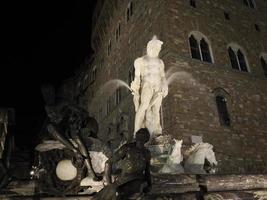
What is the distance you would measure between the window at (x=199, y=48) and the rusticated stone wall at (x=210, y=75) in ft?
0.92

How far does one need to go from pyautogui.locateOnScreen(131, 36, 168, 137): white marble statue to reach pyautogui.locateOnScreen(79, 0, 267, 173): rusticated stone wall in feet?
12.7

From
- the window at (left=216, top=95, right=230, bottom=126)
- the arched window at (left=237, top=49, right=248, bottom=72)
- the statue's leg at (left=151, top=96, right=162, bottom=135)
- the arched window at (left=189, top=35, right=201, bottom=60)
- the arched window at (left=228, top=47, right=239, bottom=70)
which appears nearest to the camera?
the statue's leg at (left=151, top=96, right=162, bottom=135)

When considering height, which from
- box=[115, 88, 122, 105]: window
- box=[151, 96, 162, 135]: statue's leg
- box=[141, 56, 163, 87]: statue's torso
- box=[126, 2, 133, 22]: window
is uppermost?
box=[126, 2, 133, 22]: window

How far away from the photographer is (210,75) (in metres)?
12.4

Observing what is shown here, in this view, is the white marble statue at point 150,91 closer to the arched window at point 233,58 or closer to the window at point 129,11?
the arched window at point 233,58

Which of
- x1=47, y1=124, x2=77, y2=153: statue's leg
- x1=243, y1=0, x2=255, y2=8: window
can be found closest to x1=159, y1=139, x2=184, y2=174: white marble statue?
x1=47, y1=124, x2=77, y2=153: statue's leg

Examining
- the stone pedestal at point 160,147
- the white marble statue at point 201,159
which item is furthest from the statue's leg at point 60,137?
the white marble statue at point 201,159

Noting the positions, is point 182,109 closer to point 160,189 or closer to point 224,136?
point 224,136

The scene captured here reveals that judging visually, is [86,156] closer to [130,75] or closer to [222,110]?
[222,110]

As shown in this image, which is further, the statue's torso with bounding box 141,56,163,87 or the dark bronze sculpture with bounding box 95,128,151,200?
the statue's torso with bounding box 141,56,163,87

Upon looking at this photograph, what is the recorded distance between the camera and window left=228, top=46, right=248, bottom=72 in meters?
13.7

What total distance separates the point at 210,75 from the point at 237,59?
8.01ft

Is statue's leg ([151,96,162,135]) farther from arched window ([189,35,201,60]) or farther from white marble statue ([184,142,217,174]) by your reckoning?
arched window ([189,35,201,60])

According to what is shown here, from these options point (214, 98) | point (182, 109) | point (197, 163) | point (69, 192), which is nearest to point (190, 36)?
point (214, 98)
